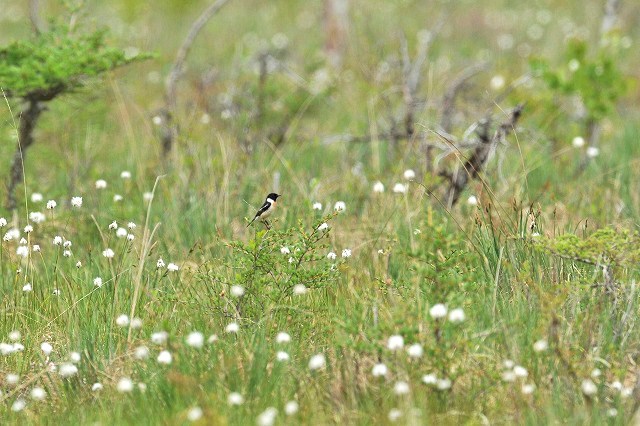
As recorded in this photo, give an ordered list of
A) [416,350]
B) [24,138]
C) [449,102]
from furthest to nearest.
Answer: [449,102]
[24,138]
[416,350]

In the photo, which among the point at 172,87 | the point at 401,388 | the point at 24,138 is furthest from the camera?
the point at 172,87

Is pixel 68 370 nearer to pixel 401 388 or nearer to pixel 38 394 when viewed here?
pixel 38 394

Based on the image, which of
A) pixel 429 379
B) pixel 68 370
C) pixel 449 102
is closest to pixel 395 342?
pixel 429 379

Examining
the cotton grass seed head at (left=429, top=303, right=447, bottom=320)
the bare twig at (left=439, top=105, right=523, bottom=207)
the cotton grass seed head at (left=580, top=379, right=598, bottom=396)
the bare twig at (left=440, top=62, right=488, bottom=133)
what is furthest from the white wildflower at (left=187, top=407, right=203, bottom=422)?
the bare twig at (left=440, top=62, right=488, bottom=133)

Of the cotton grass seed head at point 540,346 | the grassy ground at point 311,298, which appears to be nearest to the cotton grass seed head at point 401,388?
the grassy ground at point 311,298

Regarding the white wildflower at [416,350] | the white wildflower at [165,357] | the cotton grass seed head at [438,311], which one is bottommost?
the white wildflower at [165,357]

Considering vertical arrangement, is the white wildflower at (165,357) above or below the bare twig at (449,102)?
above

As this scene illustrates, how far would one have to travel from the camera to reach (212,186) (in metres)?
5.99

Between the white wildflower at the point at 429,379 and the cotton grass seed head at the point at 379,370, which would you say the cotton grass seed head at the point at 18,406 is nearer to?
the cotton grass seed head at the point at 379,370

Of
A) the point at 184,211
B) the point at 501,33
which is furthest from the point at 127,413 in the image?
the point at 501,33

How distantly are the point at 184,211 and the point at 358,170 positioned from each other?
5.39 feet

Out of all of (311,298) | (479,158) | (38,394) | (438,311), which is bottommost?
(479,158)

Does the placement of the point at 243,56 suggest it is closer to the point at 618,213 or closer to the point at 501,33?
the point at 618,213

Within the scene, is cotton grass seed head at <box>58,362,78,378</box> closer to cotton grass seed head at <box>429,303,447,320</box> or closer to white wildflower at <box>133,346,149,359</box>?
white wildflower at <box>133,346,149,359</box>
